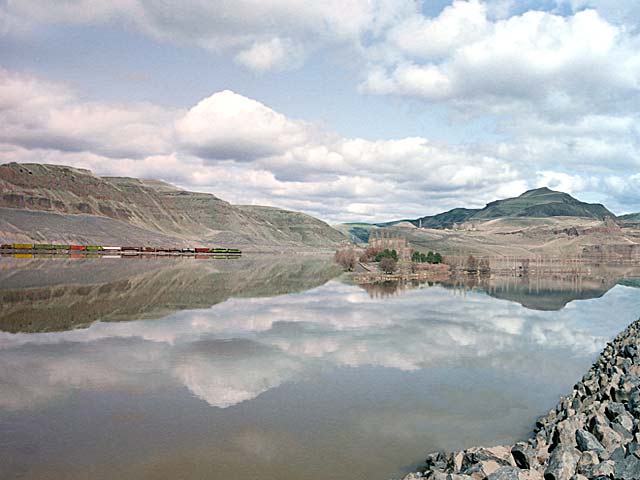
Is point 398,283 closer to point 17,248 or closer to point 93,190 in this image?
point 17,248

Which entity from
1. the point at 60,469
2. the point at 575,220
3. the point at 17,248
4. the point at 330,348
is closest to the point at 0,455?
the point at 60,469

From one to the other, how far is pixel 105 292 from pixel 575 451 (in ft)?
102

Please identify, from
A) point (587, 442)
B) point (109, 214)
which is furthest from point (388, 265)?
point (109, 214)

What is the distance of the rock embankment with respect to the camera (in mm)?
6531

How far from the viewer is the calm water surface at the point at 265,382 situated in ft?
30.3

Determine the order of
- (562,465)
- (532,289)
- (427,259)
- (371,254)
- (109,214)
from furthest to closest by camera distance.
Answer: (109,214)
(371,254)
(427,259)
(532,289)
(562,465)

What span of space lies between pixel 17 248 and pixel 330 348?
72.3 metres

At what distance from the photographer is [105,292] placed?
3381cm

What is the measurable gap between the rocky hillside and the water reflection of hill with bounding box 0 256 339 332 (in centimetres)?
4730

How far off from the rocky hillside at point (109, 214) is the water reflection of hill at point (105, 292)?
155ft

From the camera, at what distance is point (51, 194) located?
105 m

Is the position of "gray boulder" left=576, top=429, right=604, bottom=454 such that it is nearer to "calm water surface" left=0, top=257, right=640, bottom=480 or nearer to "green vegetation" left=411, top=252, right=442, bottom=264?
"calm water surface" left=0, top=257, right=640, bottom=480

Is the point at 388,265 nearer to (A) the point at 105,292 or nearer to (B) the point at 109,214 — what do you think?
(A) the point at 105,292

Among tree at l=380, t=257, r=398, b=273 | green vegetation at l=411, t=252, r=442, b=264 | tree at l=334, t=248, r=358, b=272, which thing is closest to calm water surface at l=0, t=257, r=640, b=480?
tree at l=380, t=257, r=398, b=273
